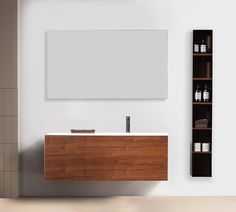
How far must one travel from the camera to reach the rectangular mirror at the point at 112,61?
6516 millimetres

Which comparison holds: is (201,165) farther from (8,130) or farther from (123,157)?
(8,130)

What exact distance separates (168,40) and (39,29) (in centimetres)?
165

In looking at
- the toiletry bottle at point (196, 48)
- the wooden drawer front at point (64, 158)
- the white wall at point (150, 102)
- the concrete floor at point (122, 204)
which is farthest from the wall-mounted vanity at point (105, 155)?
the toiletry bottle at point (196, 48)

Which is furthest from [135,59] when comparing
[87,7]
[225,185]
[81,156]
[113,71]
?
[225,185]

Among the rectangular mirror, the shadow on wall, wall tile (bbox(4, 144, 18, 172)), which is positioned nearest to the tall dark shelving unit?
the rectangular mirror

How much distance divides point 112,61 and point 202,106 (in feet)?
4.20

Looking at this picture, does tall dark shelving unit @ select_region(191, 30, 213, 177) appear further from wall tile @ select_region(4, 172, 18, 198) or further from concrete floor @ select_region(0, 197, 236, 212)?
wall tile @ select_region(4, 172, 18, 198)

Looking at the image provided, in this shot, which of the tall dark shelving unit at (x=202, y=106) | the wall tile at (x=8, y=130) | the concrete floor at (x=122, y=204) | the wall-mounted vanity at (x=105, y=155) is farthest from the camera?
the tall dark shelving unit at (x=202, y=106)

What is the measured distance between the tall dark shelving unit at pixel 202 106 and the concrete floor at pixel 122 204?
0.41m

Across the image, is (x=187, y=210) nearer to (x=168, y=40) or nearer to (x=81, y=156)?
(x=81, y=156)

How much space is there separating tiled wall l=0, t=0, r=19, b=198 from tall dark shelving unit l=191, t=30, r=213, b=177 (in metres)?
2.24

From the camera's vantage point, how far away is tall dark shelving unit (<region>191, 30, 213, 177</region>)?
21.3 ft

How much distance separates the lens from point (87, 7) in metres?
6.58

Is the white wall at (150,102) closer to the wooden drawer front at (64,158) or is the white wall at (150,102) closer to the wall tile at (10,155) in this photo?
the wall tile at (10,155)
